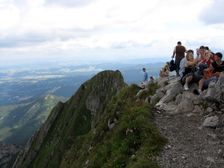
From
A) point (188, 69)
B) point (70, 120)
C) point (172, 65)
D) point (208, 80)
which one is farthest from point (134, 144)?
point (70, 120)

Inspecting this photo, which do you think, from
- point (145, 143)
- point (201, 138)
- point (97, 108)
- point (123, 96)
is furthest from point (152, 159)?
point (97, 108)

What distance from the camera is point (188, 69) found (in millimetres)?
32844

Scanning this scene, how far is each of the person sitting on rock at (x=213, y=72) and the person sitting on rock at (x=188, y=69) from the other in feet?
4.73

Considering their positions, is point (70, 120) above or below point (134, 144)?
below

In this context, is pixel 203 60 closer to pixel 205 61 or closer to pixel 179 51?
pixel 205 61

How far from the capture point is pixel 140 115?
27062 millimetres

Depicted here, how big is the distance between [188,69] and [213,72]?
9.07 ft

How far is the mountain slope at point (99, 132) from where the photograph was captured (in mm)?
24163

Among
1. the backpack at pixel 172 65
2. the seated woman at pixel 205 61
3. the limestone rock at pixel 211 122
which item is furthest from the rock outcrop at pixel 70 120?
the limestone rock at pixel 211 122

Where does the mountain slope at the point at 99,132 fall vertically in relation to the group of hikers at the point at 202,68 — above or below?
below

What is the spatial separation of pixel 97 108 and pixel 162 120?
379ft

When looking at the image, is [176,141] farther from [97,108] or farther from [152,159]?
[97,108]

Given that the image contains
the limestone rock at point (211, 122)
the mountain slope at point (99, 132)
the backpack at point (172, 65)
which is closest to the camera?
the mountain slope at point (99, 132)

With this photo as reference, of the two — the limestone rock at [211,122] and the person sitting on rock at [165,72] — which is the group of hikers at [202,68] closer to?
the limestone rock at [211,122]
